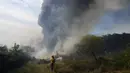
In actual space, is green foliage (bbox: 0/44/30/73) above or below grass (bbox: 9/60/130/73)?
above

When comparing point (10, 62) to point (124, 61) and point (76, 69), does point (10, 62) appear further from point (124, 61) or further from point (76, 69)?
point (124, 61)

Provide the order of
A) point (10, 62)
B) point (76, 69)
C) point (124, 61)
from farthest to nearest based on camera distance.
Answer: point (124, 61) < point (76, 69) < point (10, 62)

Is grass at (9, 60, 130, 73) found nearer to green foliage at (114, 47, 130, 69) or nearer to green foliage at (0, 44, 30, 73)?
green foliage at (0, 44, 30, 73)

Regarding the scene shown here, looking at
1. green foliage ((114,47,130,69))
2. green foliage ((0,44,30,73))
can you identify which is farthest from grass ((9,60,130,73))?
green foliage ((114,47,130,69))

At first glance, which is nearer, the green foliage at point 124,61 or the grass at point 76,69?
the grass at point 76,69

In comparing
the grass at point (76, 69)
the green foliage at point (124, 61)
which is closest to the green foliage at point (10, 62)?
the grass at point (76, 69)

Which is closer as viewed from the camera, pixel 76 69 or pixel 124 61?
pixel 76 69

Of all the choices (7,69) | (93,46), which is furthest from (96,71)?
(93,46)

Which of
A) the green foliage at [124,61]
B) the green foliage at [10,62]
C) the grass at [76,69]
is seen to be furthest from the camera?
the green foliage at [124,61]

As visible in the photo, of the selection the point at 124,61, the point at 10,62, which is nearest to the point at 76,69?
the point at 124,61

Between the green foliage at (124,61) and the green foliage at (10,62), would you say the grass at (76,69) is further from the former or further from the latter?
the green foliage at (124,61)

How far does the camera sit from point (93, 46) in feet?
214

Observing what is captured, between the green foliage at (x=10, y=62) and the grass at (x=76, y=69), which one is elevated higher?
the green foliage at (x=10, y=62)

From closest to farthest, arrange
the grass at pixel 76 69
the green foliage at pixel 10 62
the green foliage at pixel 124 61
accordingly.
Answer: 1. the green foliage at pixel 10 62
2. the grass at pixel 76 69
3. the green foliage at pixel 124 61
